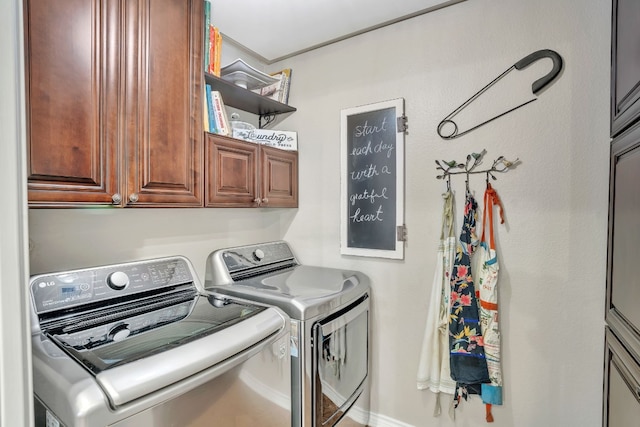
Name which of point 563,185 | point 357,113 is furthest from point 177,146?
point 563,185

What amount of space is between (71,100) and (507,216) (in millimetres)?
1858

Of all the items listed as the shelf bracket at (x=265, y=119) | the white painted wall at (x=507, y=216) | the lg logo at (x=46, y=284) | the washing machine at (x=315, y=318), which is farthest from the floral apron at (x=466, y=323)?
the lg logo at (x=46, y=284)

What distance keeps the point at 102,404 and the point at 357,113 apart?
178 cm

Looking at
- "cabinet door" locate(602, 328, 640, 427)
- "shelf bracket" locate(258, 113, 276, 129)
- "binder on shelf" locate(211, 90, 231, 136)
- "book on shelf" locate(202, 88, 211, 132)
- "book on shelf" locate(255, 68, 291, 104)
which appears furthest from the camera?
"shelf bracket" locate(258, 113, 276, 129)

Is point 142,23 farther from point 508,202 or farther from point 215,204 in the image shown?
point 508,202

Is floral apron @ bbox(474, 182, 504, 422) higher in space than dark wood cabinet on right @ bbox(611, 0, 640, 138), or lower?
lower

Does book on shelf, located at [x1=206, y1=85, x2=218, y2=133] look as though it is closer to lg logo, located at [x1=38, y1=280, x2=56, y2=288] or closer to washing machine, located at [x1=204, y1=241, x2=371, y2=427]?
washing machine, located at [x1=204, y1=241, x2=371, y2=427]

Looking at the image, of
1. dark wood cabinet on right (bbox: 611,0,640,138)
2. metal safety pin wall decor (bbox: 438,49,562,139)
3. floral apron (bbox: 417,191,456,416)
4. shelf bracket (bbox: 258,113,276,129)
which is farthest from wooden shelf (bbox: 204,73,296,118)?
dark wood cabinet on right (bbox: 611,0,640,138)

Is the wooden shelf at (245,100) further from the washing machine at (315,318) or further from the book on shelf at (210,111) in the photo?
the washing machine at (315,318)

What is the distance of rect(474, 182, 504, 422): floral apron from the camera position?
149cm

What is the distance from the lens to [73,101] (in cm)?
101

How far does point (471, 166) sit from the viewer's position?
1601mm

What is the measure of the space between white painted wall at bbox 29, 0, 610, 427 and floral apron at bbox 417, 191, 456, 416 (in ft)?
0.22

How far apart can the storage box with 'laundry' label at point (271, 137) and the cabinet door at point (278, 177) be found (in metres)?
0.05
